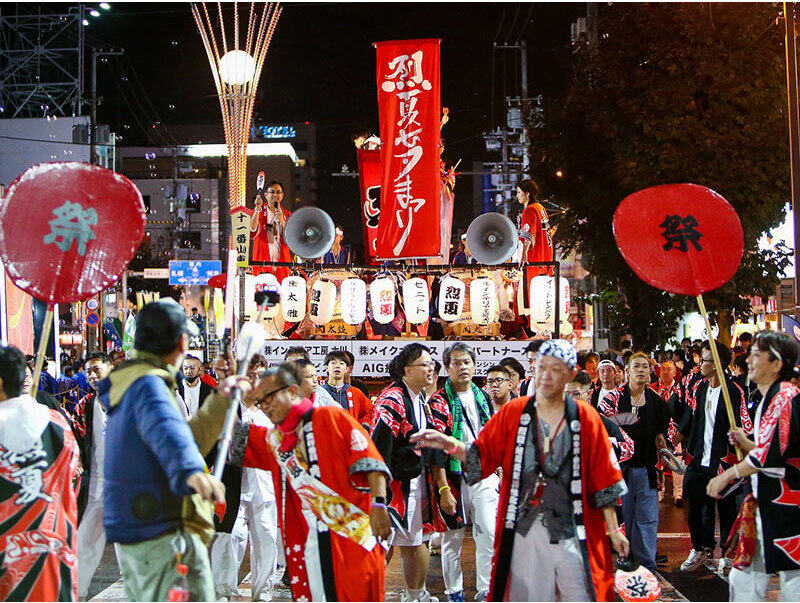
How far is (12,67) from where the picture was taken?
44.7 metres

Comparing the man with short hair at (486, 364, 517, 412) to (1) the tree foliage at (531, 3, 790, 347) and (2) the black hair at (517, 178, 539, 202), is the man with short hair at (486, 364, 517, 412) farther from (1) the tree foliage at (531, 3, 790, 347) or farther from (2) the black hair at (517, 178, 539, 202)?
(1) the tree foliage at (531, 3, 790, 347)

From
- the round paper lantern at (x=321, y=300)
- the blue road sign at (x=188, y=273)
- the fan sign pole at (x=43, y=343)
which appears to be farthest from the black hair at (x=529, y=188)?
the blue road sign at (x=188, y=273)

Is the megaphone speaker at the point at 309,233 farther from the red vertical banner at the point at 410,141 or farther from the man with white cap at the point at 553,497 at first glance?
the man with white cap at the point at 553,497

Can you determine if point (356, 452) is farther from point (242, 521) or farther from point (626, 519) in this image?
point (626, 519)

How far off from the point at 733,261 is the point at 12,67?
45.5 meters

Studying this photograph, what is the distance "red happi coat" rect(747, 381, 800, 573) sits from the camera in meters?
5.63

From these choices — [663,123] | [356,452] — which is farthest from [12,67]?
[356,452]

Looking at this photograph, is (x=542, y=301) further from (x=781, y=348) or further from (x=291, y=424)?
(x=291, y=424)

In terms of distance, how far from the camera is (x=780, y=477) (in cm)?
568

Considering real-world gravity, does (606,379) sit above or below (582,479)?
above

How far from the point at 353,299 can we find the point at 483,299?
1.83 meters

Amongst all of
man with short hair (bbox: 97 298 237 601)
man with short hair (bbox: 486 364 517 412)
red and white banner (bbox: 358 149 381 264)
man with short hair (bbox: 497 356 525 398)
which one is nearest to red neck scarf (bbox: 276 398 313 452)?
man with short hair (bbox: 97 298 237 601)

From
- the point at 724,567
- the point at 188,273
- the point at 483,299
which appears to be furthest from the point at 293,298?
the point at 188,273

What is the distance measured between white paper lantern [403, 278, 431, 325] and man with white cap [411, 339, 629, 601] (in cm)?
759
